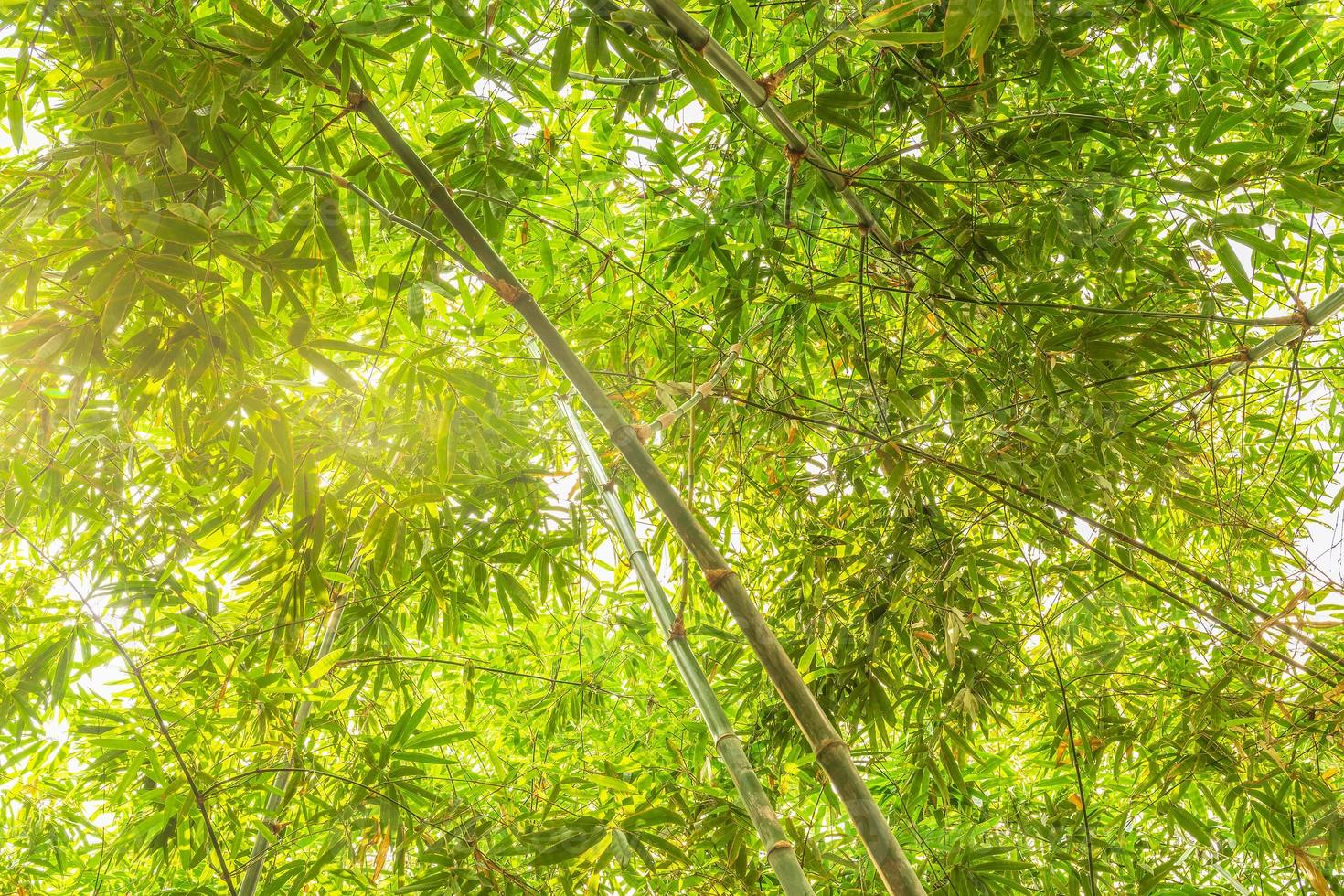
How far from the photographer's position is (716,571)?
1.11 meters

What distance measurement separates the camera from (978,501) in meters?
2.11

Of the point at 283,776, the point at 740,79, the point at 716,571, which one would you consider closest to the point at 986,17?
the point at 740,79

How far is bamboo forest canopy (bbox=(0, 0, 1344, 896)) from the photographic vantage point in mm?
1177

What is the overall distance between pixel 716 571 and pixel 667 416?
0.23 metres

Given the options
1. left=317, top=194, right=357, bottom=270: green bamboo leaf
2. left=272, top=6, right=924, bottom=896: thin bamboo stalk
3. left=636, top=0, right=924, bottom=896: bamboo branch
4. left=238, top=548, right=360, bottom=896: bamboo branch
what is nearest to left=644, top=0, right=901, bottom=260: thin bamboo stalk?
left=636, top=0, right=924, bottom=896: bamboo branch

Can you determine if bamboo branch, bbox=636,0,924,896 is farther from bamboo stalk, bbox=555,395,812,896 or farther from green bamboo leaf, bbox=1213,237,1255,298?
green bamboo leaf, bbox=1213,237,1255,298

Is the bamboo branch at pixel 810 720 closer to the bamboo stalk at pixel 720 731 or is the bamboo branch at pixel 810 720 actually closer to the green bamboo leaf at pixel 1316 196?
the bamboo stalk at pixel 720 731

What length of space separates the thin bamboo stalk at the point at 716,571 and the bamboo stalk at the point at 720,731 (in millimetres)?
130

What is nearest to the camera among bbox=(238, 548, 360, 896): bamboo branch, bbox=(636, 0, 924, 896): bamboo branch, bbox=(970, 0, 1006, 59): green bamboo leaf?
bbox=(970, 0, 1006, 59): green bamboo leaf

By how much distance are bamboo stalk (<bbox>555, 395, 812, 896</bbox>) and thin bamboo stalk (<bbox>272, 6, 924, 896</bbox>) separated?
0.13 m

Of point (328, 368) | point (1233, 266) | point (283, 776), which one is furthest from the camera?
point (283, 776)

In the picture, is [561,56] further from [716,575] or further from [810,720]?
[810,720]

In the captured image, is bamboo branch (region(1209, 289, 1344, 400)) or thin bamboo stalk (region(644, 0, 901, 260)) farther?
bamboo branch (region(1209, 289, 1344, 400))

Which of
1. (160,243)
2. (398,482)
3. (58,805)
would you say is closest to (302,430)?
(398,482)
